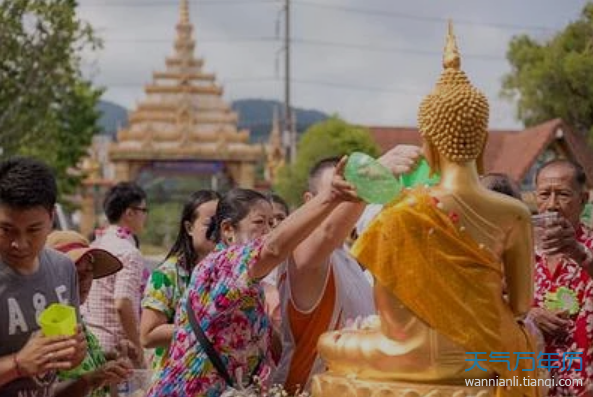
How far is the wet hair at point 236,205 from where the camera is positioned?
4.29 metres

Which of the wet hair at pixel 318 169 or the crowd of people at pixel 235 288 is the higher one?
the wet hair at pixel 318 169

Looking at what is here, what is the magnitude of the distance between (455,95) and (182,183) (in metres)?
50.6

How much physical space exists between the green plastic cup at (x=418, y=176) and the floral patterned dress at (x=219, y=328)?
514 millimetres

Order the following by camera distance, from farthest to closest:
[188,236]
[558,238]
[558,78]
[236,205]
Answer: [558,78]
[188,236]
[236,205]
[558,238]

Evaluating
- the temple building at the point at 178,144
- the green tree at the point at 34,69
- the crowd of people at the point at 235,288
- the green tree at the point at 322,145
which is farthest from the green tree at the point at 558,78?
the crowd of people at the point at 235,288

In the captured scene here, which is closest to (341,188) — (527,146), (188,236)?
(188,236)

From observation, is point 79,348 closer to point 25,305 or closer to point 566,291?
point 25,305

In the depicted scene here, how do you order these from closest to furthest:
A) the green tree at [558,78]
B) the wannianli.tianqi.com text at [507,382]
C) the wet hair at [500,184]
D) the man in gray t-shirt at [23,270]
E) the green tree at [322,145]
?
the man in gray t-shirt at [23,270] < the wannianli.tianqi.com text at [507,382] < the wet hair at [500,184] < the green tree at [558,78] < the green tree at [322,145]

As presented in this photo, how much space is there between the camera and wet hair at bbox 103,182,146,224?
265 inches

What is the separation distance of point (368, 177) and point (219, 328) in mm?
750

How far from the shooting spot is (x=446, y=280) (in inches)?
134

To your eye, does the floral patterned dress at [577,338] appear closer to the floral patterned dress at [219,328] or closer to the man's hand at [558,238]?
the man's hand at [558,238]

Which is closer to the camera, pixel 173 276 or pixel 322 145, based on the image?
pixel 173 276

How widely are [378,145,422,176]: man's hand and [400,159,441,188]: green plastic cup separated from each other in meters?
0.02
